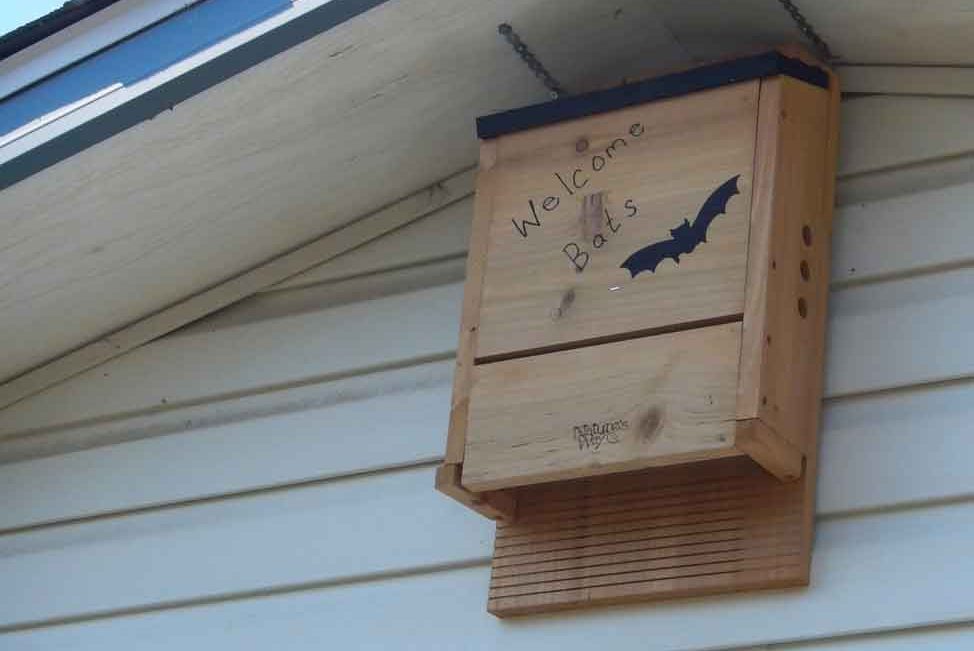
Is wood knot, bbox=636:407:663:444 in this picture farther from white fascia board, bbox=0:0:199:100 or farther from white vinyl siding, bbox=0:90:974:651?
white fascia board, bbox=0:0:199:100

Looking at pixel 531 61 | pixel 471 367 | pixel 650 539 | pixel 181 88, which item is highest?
pixel 531 61

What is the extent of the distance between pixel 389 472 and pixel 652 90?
76 cm

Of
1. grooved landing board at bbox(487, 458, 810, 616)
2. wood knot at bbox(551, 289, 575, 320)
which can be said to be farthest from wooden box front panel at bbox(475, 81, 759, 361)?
grooved landing board at bbox(487, 458, 810, 616)

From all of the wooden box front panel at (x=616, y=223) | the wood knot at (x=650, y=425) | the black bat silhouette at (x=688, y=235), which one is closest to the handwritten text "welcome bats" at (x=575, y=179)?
the wooden box front panel at (x=616, y=223)

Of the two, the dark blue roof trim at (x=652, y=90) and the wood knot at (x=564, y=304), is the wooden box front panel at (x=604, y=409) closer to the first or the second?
the wood knot at (x=564, y=304)

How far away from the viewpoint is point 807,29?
115 inches

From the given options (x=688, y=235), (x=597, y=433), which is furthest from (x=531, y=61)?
(x=597, y=433)

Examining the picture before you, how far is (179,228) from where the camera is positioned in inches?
129

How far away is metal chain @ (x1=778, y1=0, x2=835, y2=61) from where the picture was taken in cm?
288

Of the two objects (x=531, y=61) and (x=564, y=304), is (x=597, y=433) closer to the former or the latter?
(x=564, y=304)

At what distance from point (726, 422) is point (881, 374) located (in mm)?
336

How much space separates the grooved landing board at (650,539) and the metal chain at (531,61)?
2.31 feet

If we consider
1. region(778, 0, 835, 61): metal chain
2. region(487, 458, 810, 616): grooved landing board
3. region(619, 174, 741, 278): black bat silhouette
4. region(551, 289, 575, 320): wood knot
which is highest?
region(778, 0, 835, 61): metal chain

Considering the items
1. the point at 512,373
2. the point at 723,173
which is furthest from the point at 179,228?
the point at 723,173
